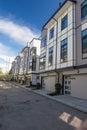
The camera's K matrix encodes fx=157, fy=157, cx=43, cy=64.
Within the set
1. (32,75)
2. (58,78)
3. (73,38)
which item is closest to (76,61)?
(73,38)

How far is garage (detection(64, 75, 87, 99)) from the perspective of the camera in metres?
16.2

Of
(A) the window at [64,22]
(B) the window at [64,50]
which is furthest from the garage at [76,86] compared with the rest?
(A) the window at [64,22]

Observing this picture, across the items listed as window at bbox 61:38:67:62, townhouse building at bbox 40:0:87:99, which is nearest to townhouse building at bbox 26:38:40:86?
townhouse building at bbox 40:0:87:99

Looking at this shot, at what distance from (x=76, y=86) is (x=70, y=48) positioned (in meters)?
4.58

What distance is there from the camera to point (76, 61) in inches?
703

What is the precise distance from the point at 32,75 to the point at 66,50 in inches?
786

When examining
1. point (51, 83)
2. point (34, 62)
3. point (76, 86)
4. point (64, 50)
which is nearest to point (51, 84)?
point (51, 83)

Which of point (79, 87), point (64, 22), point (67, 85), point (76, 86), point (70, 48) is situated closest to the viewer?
point (79, 87)

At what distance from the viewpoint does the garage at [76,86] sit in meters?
16.2

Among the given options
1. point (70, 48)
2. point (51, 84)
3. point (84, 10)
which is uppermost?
point (84, 10)

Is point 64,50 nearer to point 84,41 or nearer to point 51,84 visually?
point 84,41

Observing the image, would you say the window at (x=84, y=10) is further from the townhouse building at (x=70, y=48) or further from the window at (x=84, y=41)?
the window at (x=84, y=41)

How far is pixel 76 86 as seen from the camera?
689 inches

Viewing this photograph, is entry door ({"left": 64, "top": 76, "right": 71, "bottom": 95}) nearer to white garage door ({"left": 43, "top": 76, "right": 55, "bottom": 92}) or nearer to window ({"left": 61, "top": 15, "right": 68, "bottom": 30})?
white garage door ({"left": 43, "top": 76, "right": 55, "bottom": 92})
